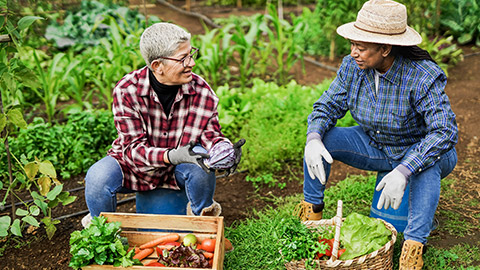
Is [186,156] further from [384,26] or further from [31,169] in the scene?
[384,26]

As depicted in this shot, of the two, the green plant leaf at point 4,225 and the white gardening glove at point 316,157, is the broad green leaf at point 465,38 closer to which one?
the white gardening glove at point 316,157

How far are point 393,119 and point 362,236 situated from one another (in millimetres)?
563

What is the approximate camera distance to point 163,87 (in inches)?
93.0

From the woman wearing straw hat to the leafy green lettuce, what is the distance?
12cm

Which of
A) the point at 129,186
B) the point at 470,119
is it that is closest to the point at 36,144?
the point at 129,186

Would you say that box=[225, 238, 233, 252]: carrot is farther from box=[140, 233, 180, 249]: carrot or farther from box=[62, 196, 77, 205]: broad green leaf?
box=[62, 196, 77, 205]: broad green leaf

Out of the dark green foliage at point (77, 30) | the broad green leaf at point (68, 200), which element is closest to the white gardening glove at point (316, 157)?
the broad green leaf at point (68, 200)

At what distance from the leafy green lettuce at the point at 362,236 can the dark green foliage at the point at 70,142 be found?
76.3 inches

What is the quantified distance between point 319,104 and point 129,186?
105 cm

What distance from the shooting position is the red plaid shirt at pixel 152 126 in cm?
233

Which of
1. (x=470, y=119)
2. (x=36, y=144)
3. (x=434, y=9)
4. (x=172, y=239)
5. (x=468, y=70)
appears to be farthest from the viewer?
(x=434, y=9)

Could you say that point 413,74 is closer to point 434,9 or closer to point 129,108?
point 129,108

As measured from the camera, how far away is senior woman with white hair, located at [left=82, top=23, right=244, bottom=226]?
7.40 ft

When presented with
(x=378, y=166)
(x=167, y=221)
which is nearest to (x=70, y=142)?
(x=167, y=221)
